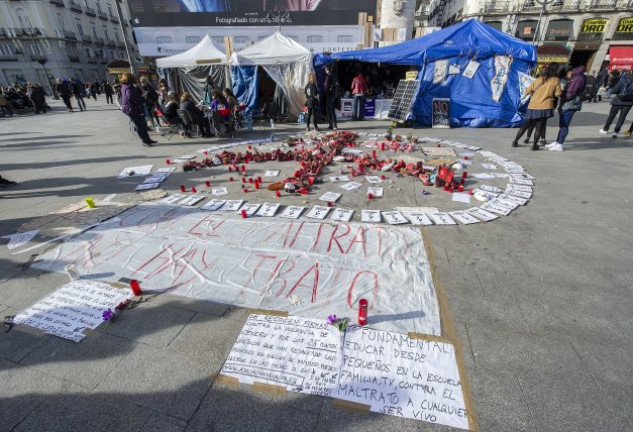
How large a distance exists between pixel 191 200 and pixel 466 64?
11.5m

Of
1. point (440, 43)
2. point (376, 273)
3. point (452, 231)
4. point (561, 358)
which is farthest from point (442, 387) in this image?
point (440, 43)

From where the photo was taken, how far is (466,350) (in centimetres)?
258

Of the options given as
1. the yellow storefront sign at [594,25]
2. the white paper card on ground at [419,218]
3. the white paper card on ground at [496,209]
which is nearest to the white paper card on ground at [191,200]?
the white paper card on ground at [419,218]

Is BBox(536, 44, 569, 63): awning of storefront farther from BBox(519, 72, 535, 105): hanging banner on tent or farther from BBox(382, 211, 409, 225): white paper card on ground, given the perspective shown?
BBox(382, 211, 409, 225): white paper card on ground

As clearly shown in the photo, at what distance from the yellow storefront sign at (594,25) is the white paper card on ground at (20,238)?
47.2 meters

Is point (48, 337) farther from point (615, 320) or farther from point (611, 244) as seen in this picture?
point (611, 244)

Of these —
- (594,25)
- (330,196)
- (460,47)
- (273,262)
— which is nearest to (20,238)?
(273,262)

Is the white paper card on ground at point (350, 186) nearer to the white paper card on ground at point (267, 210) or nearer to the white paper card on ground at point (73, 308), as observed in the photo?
the white paper card on ground at point (267, 210)

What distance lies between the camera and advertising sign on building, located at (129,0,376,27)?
3850 cm

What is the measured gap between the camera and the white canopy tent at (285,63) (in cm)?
1294

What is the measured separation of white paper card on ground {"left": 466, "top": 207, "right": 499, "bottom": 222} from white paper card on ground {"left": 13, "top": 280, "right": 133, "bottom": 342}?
5148mm

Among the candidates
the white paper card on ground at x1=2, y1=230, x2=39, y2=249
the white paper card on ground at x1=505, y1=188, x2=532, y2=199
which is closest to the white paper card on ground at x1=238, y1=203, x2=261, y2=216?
the white paper card on ground at x1=2, y1=230, x2=39, y2=249

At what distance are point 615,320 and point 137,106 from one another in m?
11.8

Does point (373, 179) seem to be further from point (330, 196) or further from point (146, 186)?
point (146, 186)
